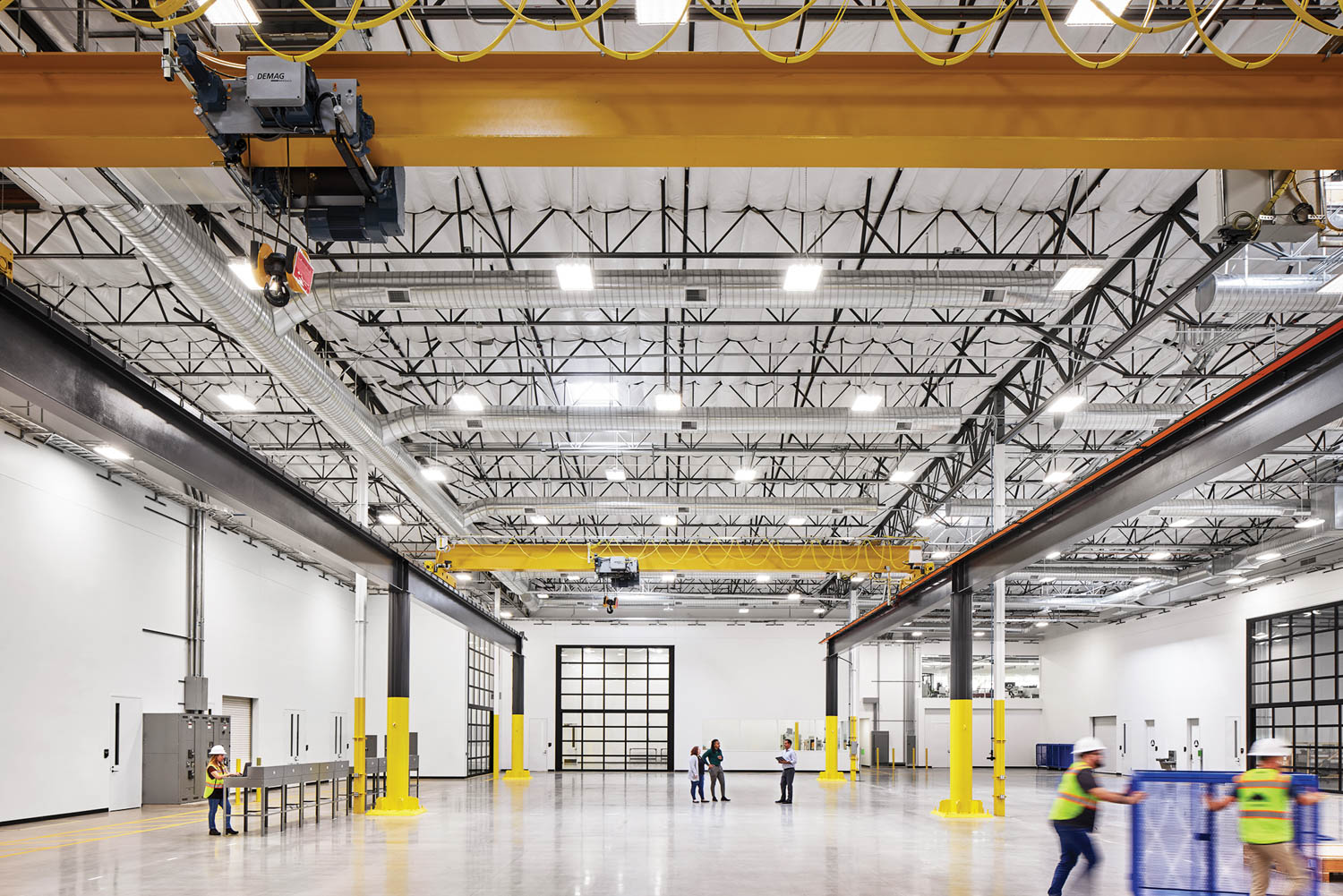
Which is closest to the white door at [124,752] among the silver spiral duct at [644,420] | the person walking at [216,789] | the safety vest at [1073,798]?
the person walking at [216,789]

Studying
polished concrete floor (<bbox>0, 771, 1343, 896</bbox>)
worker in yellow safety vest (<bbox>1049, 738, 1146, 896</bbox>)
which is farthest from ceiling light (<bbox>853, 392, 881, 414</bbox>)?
worker in yellow safety vest (<bbox>1049, 738, 1146, 896</bbox>)

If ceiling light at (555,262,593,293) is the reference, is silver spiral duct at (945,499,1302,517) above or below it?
below

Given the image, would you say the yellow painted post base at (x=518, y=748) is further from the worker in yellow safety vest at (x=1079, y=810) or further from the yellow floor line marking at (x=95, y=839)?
the worker in yellow safety vest at (x=1079, y=810)

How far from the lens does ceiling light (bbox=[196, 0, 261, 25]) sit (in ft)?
31.4

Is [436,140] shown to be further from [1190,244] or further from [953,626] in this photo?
[953,626]

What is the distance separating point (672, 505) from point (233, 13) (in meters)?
20.6

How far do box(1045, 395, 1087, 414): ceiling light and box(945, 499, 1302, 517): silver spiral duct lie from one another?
8364 millimetres

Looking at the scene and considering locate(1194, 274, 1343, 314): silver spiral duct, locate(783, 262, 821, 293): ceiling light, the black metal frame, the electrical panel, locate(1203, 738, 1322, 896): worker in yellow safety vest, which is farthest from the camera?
the black metal frame

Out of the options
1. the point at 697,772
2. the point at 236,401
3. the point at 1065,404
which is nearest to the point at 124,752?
the point at 236,401

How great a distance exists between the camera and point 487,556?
3453cm

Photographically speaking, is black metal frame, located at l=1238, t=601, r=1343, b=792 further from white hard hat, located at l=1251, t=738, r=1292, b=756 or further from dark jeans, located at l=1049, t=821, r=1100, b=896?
dark jeans, located at l=1049, t=821, r=1100, b=896

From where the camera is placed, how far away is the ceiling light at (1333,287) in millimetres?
14109

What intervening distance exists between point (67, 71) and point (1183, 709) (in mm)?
46729

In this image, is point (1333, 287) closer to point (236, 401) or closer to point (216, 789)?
point (236, 401)
